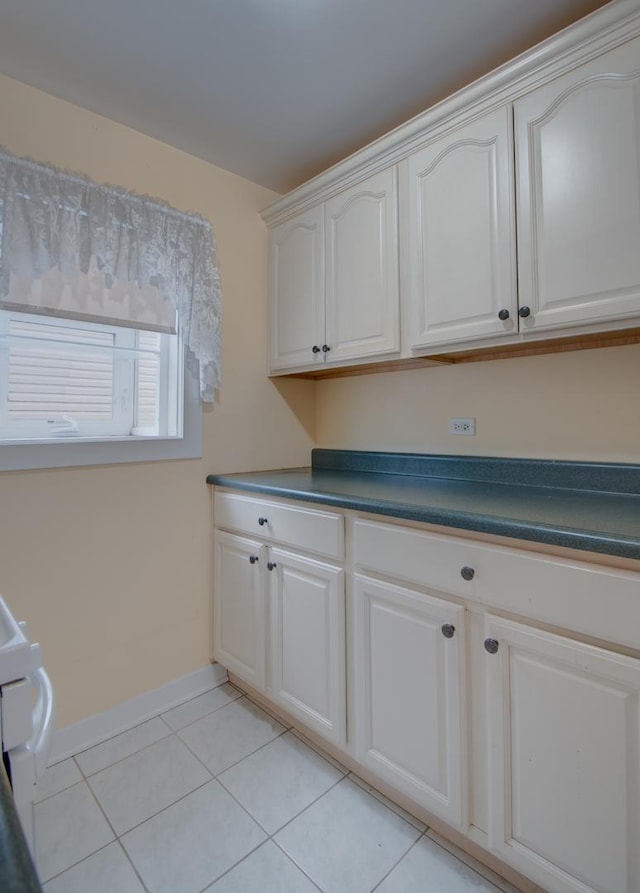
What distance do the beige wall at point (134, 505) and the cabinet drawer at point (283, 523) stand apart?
167 millimetres

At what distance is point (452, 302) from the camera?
1435 mm

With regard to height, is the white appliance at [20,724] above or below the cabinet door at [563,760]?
above

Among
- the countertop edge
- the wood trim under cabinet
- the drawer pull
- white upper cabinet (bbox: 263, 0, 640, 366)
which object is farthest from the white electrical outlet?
the drawer pull

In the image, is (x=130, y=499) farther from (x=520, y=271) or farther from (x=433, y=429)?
(x=520, y=271)

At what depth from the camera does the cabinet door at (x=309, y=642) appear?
1.40 m

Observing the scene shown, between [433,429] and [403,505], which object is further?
[433,429]

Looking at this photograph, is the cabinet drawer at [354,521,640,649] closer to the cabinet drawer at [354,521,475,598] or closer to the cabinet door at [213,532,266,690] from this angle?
the cabinet drawer at [354,521,475,598]

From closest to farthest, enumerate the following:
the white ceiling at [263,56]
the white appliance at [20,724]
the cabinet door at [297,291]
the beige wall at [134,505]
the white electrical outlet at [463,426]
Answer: the white appliance at [20,724]
the white ceiling at [263,56]
the beige wall at [134,505]
the white electrical outlet at [463,426]
the cabinet door at [297,291]

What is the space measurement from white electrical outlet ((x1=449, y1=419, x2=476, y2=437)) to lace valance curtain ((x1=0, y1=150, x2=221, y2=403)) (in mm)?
1014

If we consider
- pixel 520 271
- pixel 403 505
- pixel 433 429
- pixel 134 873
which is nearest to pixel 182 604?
pixel 134 873

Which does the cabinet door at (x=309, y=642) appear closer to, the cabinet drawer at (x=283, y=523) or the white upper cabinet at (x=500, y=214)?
the cabinet drawer at (x=283, y=523)

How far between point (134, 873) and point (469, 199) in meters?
2.13

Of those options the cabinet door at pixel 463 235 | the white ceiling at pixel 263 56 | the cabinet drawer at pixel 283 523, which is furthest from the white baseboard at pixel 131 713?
the white ceiling at pixel 263 56

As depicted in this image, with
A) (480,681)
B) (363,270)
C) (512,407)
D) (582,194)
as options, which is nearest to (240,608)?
(480,681)
